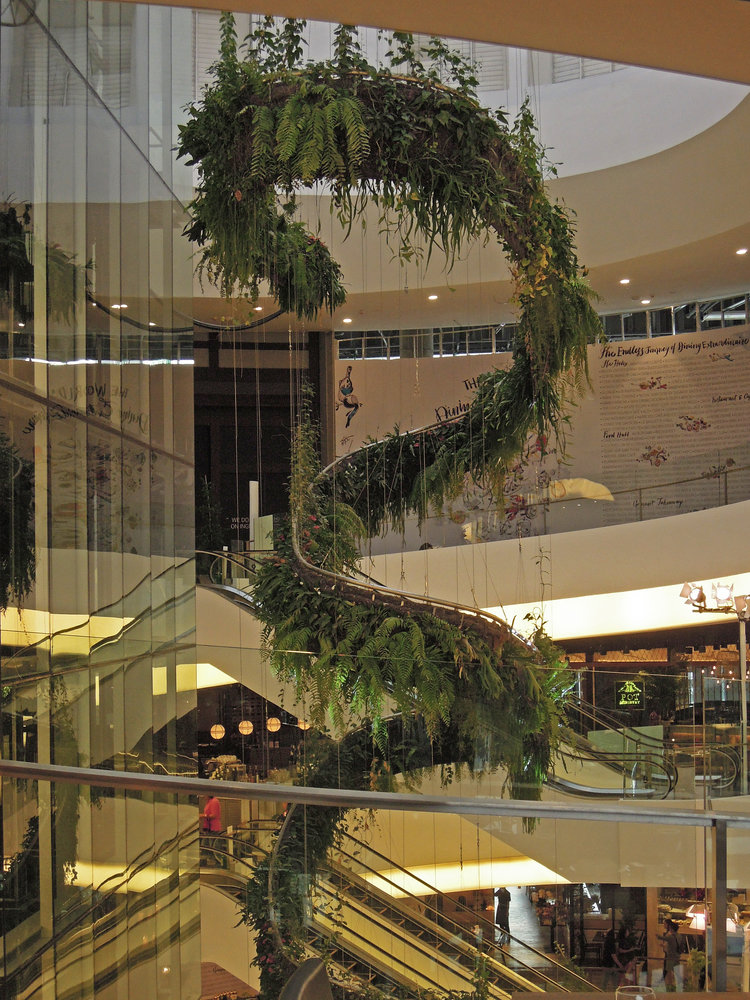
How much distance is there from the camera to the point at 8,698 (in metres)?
3.26

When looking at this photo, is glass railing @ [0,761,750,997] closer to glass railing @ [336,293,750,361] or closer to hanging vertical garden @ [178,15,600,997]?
hanging vertical garden @ [178,15,600,997]

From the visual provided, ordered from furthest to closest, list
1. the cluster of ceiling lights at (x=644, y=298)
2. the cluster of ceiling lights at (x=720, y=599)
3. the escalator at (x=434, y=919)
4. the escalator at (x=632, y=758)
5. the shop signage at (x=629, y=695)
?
the cluster of ceiling lights at (x=644, y=298) → the cluster of ceiling lights at (x=720, y=599) → the shop signage at (x=629, y=695) → the escalator at (x=632, y=758) → the escalator at (x=434, y=919)

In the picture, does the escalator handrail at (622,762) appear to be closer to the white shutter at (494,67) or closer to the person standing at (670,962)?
the person standing at (670,962)

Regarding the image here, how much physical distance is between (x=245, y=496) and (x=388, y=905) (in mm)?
13197

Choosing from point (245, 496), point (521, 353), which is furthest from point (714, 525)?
point (245, 496)

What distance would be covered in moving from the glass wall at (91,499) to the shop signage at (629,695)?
8.92 ft

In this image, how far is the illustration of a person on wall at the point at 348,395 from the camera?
14547 mm

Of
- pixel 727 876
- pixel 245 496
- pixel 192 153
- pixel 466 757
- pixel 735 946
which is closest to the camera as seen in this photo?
pixel 727 876

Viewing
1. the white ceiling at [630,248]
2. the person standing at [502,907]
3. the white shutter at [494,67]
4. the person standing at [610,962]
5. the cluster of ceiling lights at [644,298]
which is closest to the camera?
the person standing at [610,962]

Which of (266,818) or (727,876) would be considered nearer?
(727,876)

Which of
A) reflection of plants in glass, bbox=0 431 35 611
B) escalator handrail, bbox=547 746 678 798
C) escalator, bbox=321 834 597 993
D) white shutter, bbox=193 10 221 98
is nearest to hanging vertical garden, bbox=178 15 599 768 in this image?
escalator handrail, bbox=547 746 678 798

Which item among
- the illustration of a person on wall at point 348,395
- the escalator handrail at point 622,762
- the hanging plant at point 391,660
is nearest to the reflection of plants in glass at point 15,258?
the hanging plant at point 391,660

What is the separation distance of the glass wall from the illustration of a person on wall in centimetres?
975

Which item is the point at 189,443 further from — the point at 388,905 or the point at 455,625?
the point at 388,905
